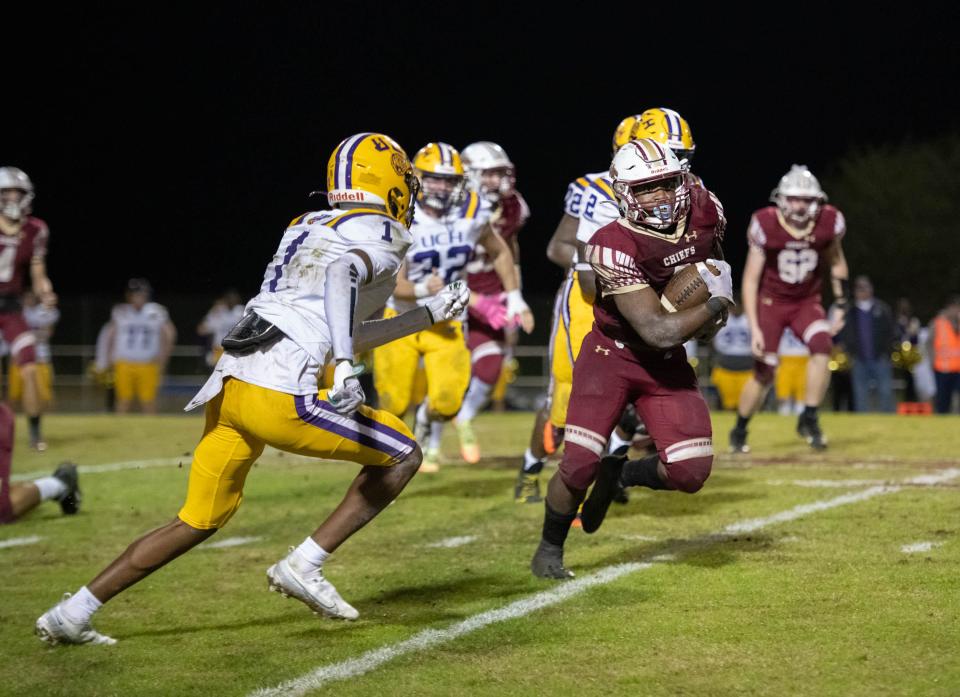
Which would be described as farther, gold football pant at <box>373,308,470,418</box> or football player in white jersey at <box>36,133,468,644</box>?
gold football pant at <box>373,308,470,418</box>

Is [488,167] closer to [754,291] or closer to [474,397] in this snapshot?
[474,397]

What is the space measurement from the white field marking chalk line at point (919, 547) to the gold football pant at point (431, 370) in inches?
122

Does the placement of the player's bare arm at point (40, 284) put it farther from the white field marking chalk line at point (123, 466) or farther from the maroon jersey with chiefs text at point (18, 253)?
the white field marking chalk line at point (123, 466)

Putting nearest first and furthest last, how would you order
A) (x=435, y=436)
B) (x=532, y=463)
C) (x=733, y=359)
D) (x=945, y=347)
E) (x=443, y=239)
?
(x=532, y=463) → (x=443, y=239) → (x=435, y=436) → (x=945, y=347) → (x=733, y=359)

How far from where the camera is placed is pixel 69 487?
7.25 metres

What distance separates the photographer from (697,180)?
5.49 metres

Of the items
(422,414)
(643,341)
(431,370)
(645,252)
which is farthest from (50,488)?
(645,252)

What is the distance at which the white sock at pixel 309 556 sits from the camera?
468cm

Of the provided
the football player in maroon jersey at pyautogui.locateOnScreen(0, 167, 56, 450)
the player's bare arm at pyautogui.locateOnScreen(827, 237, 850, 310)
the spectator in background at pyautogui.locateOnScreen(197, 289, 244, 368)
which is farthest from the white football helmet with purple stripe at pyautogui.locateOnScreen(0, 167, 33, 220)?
the spectator in background at pyautogui.locateOnScreen(197, 289, 244, 368)

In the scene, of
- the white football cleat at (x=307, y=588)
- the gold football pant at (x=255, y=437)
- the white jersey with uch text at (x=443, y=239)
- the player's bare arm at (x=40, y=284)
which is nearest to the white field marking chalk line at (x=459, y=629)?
the white football cleat at (x=307, y=588)

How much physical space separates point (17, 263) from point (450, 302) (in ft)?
22.2

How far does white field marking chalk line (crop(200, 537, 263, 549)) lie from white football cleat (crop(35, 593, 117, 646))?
75.6 inches

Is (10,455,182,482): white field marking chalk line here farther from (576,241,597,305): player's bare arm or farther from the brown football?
the brown football

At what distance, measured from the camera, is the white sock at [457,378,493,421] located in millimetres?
9539
